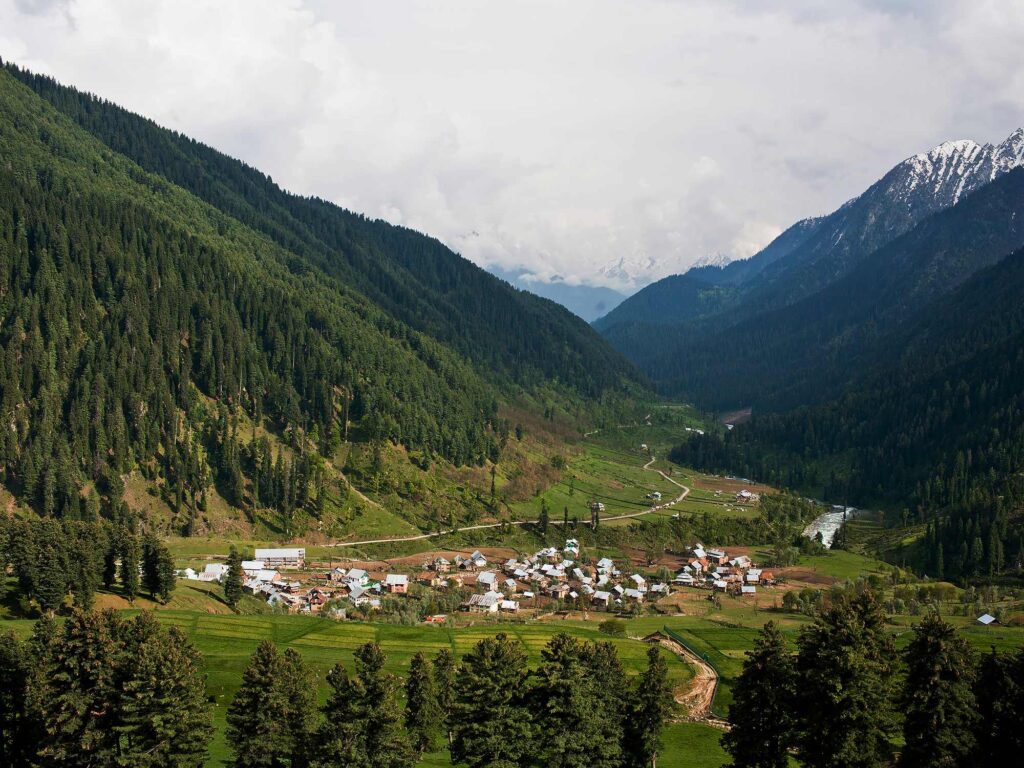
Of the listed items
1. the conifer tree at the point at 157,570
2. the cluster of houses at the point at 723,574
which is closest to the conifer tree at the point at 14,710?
the conifer tree at the point at 157,570

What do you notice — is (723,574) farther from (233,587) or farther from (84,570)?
(84,570)

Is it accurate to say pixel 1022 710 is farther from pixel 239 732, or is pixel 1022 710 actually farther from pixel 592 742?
pixel 239 732

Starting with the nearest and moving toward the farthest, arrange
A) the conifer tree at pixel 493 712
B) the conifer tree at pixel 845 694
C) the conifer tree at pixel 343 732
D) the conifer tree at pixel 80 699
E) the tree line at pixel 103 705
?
the conifer tree at pixel 845 694, the conifer tree at pixel 343 732, the tree line at pixel 103 705, the conifer tree at pixel 80 699, the conifer tree at pixel 493 712

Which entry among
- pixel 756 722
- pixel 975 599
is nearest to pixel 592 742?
pixel 756 722

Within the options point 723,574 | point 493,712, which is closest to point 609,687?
point 493,712

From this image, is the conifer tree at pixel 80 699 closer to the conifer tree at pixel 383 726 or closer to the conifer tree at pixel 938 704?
the conifer tree at pixel 383 726

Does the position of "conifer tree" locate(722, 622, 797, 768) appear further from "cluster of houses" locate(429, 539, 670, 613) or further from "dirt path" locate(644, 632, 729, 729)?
"cluster of houses" locate(429, 539, 670, 613)
